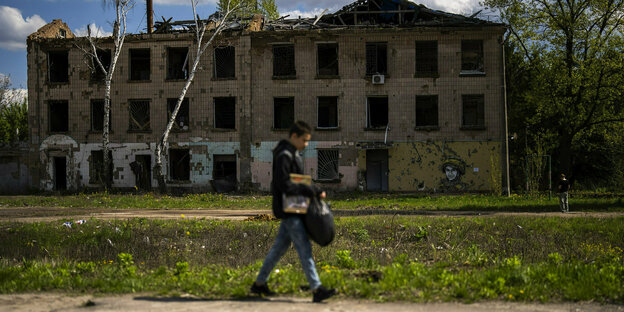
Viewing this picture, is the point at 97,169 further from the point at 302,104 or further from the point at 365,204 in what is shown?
the point at 365,204

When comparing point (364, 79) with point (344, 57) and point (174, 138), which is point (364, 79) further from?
point (174, 138)

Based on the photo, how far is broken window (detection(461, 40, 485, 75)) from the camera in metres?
31.3

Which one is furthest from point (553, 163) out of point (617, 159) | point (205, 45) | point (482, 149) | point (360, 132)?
point (205, 45)

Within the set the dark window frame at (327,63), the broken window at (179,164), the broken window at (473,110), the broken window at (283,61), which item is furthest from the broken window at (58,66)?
the broken window at (473,110)

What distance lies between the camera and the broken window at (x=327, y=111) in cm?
3192

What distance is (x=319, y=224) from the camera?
588cm

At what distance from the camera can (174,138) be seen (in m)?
32.8

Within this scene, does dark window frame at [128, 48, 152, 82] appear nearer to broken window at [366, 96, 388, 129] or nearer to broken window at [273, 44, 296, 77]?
broken window at [273, 44, 296, 77]

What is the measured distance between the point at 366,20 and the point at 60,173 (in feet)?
73.8

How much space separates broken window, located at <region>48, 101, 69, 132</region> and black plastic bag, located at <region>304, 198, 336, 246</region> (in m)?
32.6

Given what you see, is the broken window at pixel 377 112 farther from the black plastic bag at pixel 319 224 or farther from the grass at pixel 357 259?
the black plastic bag at pixel 319 224

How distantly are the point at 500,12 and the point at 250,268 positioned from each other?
1221 inches

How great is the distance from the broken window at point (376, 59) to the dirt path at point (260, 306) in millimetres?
26612

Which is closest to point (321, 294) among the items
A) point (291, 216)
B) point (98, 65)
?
point (291, 216)
